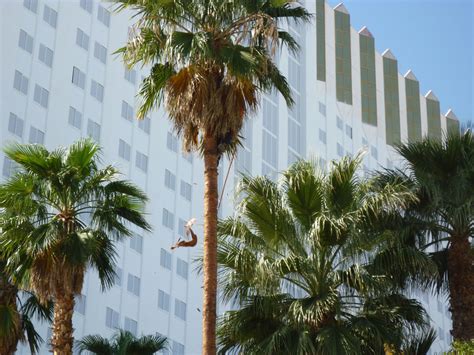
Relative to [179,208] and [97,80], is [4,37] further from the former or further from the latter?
[179,208]

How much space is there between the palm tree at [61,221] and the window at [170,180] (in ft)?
138

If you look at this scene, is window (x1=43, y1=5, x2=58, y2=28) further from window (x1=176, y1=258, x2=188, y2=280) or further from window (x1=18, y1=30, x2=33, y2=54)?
window (x1=176, y1=258, x2=188, y2=280)

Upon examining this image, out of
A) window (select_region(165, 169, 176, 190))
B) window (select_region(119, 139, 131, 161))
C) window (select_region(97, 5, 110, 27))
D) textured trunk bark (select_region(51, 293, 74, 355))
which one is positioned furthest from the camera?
window (select_region(165, 169, 176, 190))

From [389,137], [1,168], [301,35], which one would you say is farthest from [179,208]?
[389,137]

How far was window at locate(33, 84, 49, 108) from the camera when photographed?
61.0m

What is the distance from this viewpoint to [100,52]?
2618 inches

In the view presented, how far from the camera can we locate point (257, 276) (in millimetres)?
24141

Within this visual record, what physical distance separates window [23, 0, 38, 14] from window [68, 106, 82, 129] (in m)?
6.11

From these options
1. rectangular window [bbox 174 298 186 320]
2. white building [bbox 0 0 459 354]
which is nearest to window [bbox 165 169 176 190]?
white building [bbox 0 0 459 354]

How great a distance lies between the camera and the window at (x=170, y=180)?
226 feet

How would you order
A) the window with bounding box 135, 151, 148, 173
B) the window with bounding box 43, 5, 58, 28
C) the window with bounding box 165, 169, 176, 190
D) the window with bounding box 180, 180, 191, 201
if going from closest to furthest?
the window with bounding box 43, 5, 58, 28 < the window with bounding box 135, 151, 148, 173 < the window with bounding box 165, 169, 176, 190 < the window with bounding box 180, 180, 191, 201

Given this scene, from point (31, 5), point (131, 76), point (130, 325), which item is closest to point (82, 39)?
point (31, 5)

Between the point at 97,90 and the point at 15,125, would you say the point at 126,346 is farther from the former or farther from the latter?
the point at 97,90

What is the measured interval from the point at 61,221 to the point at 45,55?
38832 mm
